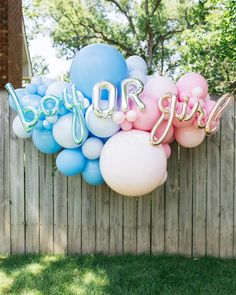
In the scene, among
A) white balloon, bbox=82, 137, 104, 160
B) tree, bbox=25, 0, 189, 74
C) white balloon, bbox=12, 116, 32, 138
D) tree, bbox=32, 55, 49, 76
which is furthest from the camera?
tree, bbox=32, 55, 49, 76

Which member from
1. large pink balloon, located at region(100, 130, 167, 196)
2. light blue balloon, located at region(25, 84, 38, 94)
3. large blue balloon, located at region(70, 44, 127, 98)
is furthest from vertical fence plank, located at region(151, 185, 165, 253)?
light blue balloon, located at region(25, 84, 38, 94)

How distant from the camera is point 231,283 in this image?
3.42 metres

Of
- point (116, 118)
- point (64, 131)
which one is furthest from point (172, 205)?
point (64, 131)

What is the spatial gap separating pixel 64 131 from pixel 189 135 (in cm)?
109

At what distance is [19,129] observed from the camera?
12.6 ft

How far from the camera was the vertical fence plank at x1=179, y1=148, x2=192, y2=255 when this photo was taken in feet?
13.4

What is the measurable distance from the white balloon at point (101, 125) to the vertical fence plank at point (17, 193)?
101 centimetres

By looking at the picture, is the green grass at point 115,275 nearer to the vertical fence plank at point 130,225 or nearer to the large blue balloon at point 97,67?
the vertical fence plank at point 130,225

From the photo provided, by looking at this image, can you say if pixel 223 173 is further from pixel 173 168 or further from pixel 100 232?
pixel 100 232

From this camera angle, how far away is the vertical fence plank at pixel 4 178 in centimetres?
410

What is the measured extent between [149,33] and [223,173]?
69.8 feet

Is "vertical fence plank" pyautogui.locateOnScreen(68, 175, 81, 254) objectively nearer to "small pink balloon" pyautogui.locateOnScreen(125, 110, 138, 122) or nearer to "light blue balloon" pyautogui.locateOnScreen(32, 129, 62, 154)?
"light blue balloon" pyautogui.locateOnScreen(32, 129, 62, 154)

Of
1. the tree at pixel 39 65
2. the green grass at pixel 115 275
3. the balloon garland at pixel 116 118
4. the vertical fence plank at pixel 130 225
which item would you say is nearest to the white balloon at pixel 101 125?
the balloon garland at pixel 116 118

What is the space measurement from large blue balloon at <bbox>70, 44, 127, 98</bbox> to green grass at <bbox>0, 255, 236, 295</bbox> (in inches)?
62.2
